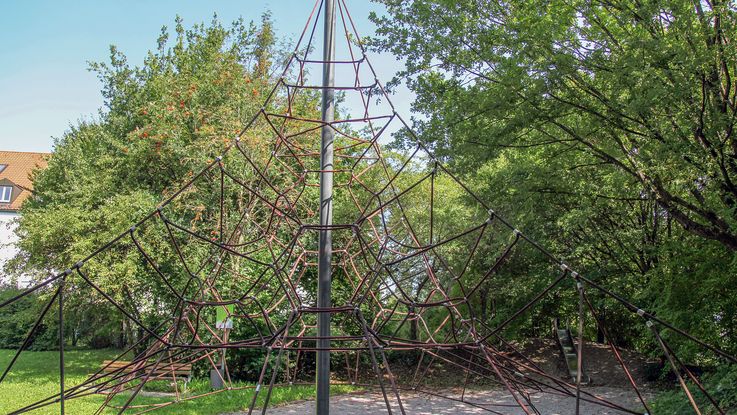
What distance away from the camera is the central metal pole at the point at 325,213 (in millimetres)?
2785

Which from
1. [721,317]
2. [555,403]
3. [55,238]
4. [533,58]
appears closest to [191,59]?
[55,238]

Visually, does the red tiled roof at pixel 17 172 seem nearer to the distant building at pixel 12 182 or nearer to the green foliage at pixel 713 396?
the distant building at pixel 12 182

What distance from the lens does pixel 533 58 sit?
6.91 meters

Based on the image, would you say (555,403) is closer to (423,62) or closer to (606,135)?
(606,135)

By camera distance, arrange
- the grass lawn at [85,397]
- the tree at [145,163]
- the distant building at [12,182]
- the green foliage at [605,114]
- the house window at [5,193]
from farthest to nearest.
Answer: the house window at [5,193] → the distant building at [12,182] → the tree at [145,163] → the grass lawn at [85,397] → the green foliage at [605,114]

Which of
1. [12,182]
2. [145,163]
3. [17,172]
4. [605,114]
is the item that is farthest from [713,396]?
[17,172]

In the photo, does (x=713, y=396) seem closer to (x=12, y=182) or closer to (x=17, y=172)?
(x=12, y=182)

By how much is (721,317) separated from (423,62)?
4815mm

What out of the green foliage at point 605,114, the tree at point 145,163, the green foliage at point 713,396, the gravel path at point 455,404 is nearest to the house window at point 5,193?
the tree at point 145,163

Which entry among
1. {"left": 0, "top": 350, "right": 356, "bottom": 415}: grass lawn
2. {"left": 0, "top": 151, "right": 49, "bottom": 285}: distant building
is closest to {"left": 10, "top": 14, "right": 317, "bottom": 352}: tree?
{"left": 0, "top": 350, "right": 356, "bottom": 415}: grass lawn

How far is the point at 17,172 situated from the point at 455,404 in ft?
86.2

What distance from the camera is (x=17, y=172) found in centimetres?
2833

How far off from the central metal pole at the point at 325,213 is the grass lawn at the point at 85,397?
5.05 m

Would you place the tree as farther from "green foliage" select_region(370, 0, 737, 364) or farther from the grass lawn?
"green foliage" select_region(370, 0, 737, 364)
